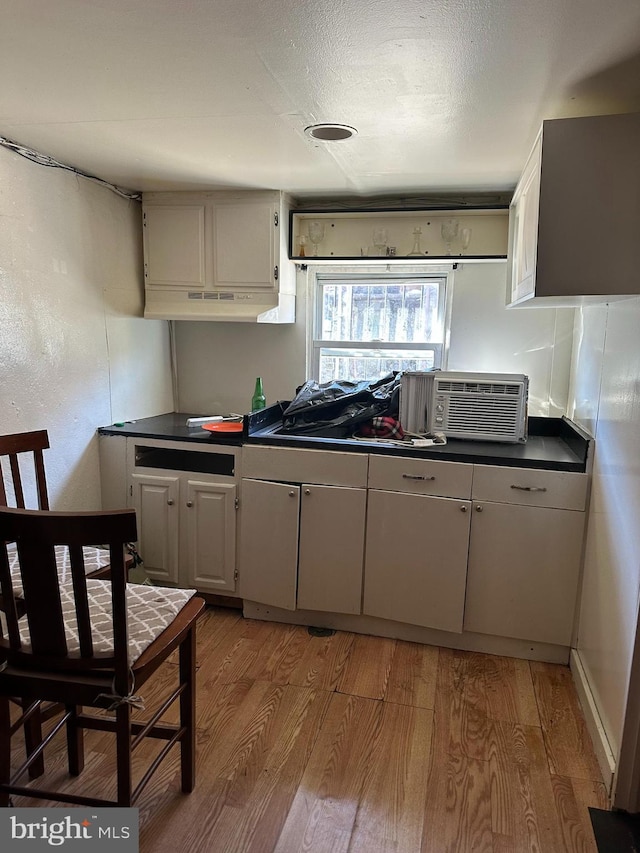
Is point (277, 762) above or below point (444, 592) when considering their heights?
below

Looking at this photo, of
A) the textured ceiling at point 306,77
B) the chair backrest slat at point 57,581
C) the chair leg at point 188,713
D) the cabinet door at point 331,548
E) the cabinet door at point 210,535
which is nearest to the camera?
the chair backrest slat at point 57,581

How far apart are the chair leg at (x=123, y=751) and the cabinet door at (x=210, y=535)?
1.35 meters

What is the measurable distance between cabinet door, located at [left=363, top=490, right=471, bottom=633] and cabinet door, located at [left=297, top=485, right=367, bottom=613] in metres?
0.05

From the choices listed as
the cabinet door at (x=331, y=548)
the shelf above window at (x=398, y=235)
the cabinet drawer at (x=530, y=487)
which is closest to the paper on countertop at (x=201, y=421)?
the cabinet door at (x=331, y=548)

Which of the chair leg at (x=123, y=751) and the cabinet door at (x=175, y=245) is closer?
the chair leg at (x=123, y=751)

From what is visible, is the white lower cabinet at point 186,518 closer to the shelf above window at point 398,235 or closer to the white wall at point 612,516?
the shelf above window at point 398,235

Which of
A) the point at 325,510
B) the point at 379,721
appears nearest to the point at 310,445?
the point at 325,510

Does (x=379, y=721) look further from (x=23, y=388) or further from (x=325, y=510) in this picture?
(x=23, y=388)

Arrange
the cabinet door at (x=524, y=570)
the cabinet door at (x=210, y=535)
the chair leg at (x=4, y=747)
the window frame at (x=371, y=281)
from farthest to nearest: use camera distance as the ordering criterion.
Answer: the window frame at (x=371, y=281)
the cabinet door at (x=210, y=535)
the cabinet door at (x=524, y=570)
the chair leg at (x=4, y=747)

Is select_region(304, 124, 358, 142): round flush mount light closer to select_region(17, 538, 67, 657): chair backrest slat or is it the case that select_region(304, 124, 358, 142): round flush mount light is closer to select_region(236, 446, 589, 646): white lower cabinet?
select_region(236, 446, 589, 646): white lower cabinet

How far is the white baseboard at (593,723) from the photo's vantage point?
1730mm

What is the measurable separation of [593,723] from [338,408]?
1.66 meters

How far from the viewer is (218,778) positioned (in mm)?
1759

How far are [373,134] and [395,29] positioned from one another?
0.71 meters
